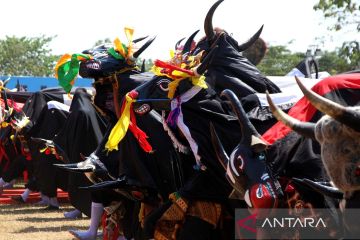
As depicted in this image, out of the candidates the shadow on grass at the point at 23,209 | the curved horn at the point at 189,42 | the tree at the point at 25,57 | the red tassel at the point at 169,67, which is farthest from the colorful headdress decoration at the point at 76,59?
the tree at the point at 25,57

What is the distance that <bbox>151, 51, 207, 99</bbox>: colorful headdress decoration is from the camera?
5.05 m

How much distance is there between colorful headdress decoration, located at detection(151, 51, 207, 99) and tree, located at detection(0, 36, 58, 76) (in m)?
31.7

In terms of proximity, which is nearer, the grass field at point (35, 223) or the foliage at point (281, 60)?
the grass field at point (35, 223)

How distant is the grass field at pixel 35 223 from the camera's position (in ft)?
28.2

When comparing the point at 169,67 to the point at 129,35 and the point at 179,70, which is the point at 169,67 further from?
the point at 129,35

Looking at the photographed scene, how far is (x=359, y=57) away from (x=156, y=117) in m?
9.76

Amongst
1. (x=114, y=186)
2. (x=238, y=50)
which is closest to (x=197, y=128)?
(x=238, y=50)

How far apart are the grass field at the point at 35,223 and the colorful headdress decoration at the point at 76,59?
2.41 meters

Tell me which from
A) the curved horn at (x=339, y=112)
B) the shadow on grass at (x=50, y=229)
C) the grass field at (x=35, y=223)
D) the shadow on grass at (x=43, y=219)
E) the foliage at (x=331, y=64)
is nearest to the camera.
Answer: the curved horn at (x=339, y=112)

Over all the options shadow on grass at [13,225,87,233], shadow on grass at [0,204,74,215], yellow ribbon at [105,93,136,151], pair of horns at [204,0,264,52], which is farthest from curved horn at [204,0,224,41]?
shadow on grass at [0,204,74,215]

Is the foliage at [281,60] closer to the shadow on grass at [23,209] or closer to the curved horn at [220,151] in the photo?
the shadow on grass at [23,209]

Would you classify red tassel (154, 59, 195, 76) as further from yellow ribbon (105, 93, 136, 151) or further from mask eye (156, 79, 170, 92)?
yellow ribbon (105, 93, 136, 151)

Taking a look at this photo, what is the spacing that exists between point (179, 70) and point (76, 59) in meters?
1.55

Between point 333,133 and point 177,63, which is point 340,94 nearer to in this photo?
point 333,133
